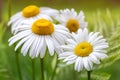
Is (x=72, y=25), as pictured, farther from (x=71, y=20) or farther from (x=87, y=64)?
(x=87, y=64)

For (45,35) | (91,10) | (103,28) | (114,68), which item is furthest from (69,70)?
(91,10)

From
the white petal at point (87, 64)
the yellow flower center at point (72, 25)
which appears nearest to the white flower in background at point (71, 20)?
the yellow flower center at point (72, 25)

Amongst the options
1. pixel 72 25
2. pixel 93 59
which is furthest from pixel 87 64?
pixel 72 25

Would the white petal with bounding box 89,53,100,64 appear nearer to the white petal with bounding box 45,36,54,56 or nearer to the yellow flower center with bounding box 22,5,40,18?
the white petal with bounding box 45,36,54,56

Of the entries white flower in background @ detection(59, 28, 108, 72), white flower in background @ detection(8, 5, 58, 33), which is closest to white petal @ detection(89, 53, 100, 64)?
white flower in background @ detection(59, 28, 108, 72)

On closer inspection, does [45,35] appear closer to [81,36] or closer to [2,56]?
[81,36]

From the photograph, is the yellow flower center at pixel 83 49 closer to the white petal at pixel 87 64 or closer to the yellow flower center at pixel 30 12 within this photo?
the white petal at pixel 87 64

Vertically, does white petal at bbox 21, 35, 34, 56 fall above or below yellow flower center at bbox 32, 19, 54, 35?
below
